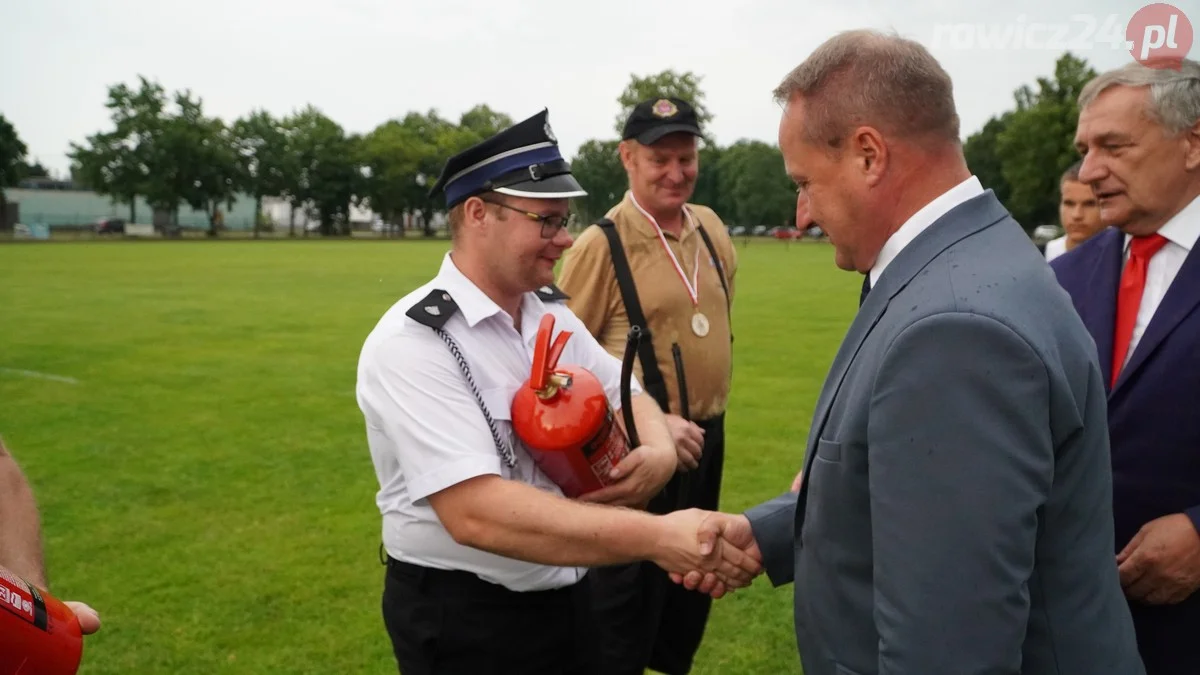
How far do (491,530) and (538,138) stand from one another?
4.40 ft

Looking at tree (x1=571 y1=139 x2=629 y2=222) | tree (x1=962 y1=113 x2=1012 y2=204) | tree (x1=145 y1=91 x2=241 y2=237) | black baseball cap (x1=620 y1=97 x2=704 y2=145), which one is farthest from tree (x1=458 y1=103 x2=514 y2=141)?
black baseball cap (x1=620 y1=97 x2=704 y2=145)

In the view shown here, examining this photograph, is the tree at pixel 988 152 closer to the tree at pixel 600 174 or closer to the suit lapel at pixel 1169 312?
the tree at pixel 600 174

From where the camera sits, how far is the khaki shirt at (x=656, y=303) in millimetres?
4695

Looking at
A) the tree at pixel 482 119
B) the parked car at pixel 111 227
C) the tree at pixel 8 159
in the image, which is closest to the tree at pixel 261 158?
the parked car at pixel 111 227

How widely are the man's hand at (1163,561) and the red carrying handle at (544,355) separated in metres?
1.70

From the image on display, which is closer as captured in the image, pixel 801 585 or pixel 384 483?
pixel 801 585

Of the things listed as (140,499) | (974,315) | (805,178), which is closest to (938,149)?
(805,178)

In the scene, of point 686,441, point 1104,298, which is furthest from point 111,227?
point 1104,298

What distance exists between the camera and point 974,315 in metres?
1.54

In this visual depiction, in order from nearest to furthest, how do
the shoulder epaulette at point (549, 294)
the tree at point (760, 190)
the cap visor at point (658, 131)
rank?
the shoulder epaulette at point (549, 294) < the cap visor at point (658, 131) < the tree at point (760, 190)

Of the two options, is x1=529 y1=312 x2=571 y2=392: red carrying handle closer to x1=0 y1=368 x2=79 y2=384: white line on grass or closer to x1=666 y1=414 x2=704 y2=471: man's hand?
x1=666 y1=414 x2=704 y2=471: man's hand

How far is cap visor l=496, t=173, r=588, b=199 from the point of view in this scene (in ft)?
9.52

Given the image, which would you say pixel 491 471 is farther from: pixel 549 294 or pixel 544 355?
pixel 549 294

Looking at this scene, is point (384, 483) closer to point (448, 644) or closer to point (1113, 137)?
point (448, 644)
